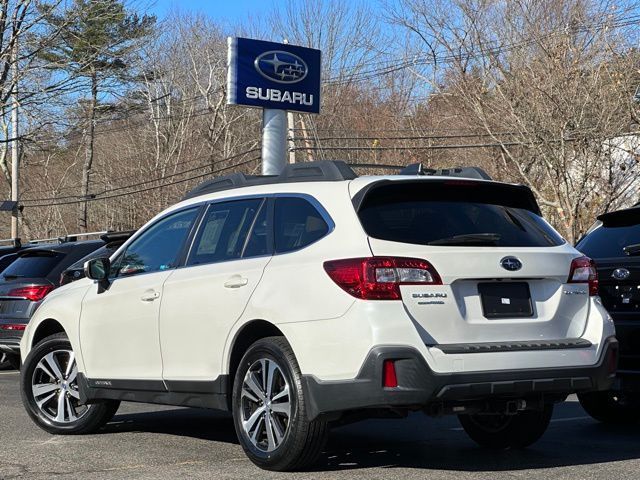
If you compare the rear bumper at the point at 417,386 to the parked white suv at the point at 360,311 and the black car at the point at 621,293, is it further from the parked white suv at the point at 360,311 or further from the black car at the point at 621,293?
the black car at the point at 621,293

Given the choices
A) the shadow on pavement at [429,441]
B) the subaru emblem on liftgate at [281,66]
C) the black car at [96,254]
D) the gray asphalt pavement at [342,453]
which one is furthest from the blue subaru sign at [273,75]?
the gray asphalt pavement at [342,453]

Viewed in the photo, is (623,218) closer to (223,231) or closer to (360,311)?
(223,231)

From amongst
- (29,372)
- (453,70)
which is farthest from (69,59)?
(29,372)

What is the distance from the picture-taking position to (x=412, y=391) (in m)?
5.65

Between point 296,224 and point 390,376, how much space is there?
1.28 metres

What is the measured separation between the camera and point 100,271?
25.7 feet

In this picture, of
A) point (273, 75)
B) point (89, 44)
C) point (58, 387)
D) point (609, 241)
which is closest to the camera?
point (609, 241)

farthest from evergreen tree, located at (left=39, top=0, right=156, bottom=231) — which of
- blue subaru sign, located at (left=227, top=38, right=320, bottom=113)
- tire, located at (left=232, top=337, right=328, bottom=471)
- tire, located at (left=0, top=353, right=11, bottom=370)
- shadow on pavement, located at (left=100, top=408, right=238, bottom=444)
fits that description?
tire, located at (left=232, top=337, right=328, bottom=471)

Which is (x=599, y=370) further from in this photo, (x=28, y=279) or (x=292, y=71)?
(x=292, y=71)

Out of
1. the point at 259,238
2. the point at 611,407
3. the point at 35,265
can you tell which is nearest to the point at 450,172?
the point at 259,238

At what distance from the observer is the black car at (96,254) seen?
12625 mm

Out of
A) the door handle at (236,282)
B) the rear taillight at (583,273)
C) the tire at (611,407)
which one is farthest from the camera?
the tire at (611,407)

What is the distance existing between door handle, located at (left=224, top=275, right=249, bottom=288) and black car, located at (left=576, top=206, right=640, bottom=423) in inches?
113

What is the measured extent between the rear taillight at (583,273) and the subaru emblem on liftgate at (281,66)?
2014 cm
